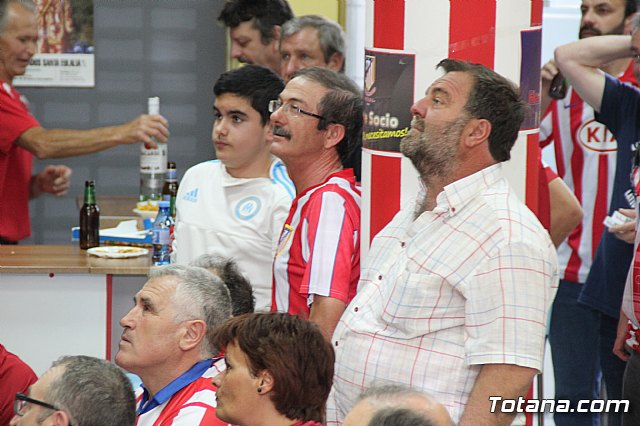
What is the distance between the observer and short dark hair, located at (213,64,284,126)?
11.4 ft

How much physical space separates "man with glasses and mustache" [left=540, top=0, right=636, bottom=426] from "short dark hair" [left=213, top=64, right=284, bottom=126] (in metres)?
1.27

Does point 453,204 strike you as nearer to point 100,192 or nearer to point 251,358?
point 251,358

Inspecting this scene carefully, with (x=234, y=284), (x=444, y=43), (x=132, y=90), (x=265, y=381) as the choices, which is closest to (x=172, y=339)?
(x=234, y=284)

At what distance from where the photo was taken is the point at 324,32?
4.39 metres

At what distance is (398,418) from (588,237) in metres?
2.65

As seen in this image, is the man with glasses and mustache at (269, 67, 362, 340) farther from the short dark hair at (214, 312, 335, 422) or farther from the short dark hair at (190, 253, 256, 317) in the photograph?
the short dark hair at (214, 312, 335, 422)

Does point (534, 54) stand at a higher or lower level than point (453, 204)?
higher

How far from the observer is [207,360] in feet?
8.67

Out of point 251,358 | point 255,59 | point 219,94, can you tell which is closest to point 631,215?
point 219,94

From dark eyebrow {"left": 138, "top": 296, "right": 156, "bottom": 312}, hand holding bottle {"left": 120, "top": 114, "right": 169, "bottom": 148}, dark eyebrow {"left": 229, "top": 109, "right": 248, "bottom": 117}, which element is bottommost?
dark eyebrow {"left": 138, "top": 296, "right": 156, "bottom": 312}

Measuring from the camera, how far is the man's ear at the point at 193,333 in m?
2.63

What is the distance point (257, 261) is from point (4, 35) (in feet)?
7.50

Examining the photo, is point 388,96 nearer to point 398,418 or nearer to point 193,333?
Answer: point 193,333

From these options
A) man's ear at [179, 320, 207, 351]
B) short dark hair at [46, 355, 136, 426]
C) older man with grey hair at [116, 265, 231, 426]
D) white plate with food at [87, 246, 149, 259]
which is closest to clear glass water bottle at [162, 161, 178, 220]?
white plate with food at [87, 246, 149, 259]
